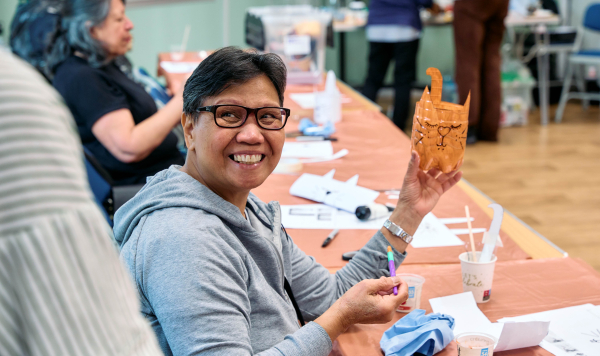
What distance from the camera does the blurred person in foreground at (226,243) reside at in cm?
85

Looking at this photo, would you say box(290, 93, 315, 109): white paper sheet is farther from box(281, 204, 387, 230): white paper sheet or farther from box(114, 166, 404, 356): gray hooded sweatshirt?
box(114, 166, 404, 356): gray hooded sweatshirt

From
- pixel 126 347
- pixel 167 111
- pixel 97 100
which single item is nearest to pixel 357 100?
pixel 167 111

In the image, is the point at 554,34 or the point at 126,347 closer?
the point at 126,347

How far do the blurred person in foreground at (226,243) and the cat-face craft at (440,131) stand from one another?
33 centimetres

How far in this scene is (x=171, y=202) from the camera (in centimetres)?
95

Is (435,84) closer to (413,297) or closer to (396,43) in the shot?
(413,297)

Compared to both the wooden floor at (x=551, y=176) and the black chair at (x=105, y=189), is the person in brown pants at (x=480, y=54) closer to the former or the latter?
the wooden floor at (x=551, y=176)

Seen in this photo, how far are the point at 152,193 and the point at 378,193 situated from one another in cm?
100

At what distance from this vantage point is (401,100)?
484 centimetres

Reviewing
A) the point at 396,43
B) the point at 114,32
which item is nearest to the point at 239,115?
the point at 114,32

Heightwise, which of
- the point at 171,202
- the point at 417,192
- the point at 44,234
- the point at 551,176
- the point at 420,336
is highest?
the point at 44,234

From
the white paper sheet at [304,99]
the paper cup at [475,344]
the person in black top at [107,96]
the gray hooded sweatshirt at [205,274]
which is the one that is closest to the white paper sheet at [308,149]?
the person in black top at [107,96]

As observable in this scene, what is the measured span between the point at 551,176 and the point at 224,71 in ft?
12.0

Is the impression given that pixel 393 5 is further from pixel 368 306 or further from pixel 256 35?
pixel 368 306
